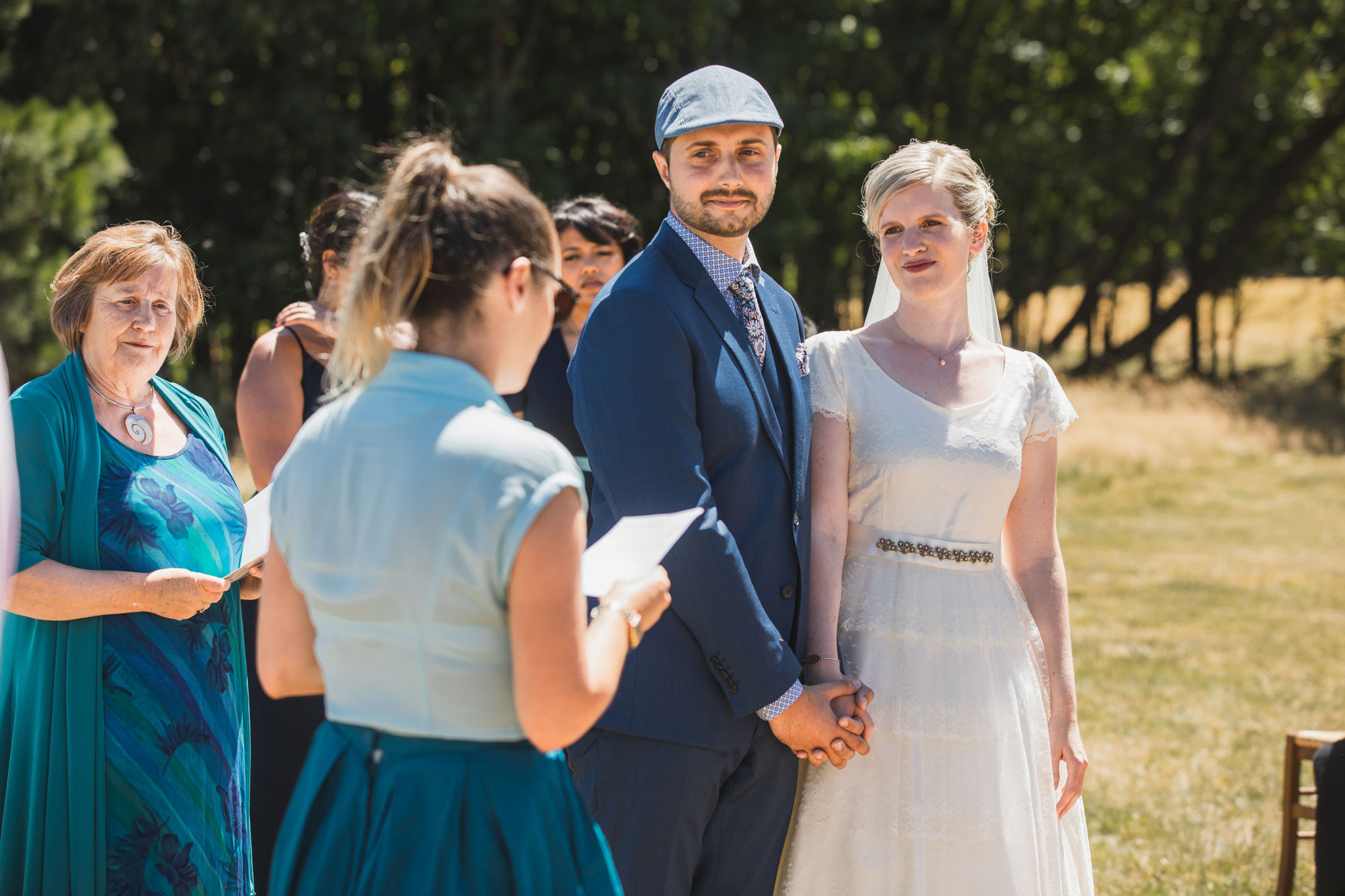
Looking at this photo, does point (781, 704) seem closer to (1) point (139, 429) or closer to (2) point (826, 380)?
(2) point (826, 380)

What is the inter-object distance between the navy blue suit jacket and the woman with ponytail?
0.63 metres

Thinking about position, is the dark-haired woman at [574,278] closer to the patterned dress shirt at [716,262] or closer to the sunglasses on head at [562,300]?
the patterned dress shirt at [716,262]

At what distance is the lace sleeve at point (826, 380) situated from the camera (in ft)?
8.86

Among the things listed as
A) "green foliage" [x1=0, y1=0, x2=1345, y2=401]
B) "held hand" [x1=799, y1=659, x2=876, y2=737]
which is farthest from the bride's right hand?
"green foliage" [x1=0, y1=0, x2=1345, y2=401]

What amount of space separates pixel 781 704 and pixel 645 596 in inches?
28.8

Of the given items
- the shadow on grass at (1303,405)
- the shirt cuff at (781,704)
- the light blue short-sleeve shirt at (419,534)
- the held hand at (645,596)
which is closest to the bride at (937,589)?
the shirt cuff at (781,704)

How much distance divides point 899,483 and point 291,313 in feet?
6.24

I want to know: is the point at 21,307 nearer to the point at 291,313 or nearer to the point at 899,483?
the point at 291,313

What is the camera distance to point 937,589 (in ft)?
8.82

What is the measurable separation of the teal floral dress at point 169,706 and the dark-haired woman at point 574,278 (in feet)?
4.08

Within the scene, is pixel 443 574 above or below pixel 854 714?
above

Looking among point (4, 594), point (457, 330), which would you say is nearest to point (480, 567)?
point (457, 330)

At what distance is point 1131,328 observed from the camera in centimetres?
4128

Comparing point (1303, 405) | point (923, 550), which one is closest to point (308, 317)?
point (923, 550)
